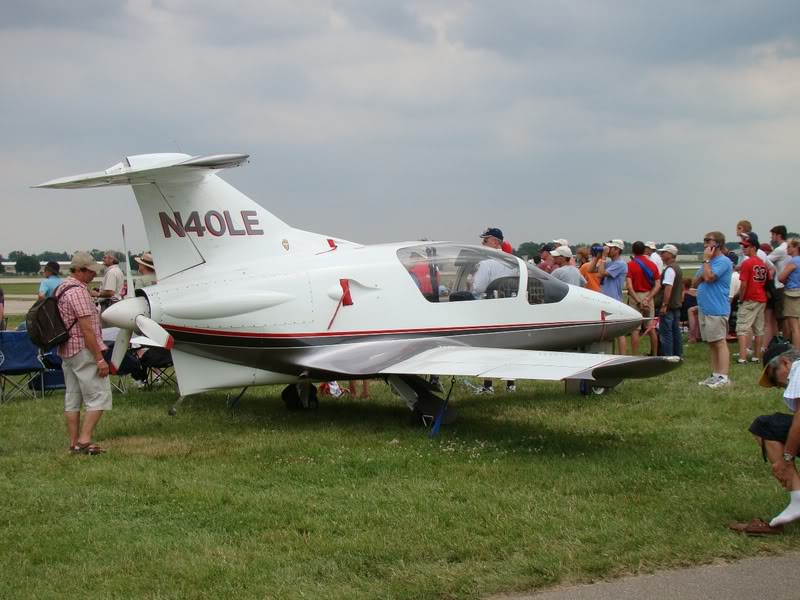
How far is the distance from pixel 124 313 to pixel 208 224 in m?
1.42

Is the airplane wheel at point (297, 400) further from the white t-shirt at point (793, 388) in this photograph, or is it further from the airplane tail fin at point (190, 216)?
the white t-shirt at point (793, 388)

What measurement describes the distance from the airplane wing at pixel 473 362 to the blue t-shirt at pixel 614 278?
496cm

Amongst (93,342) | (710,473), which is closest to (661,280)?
(710,473)

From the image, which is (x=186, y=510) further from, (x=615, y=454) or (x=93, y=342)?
(x=615, y=454)

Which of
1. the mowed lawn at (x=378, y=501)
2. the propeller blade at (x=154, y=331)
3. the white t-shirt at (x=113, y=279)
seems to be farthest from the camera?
the white t-shirt at (x=113, y=279)

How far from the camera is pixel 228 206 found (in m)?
9.69

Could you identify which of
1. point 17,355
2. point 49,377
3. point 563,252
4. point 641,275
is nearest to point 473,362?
point 563,252

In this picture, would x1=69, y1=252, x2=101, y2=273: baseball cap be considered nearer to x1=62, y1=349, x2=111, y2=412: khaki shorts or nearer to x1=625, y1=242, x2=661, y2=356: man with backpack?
x1=62, y1=349, x2=111, y2=412: khaki shorts

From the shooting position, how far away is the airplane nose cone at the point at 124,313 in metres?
8.91

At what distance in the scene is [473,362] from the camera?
346 inches

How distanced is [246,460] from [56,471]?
67.9 inches

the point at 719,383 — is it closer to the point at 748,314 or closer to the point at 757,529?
the point at 748,314

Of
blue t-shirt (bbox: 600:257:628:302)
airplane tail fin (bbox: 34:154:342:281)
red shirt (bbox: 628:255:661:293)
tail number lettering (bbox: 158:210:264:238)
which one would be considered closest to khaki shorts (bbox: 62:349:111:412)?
airplane tail fin (bbox: 34:154:342:281)

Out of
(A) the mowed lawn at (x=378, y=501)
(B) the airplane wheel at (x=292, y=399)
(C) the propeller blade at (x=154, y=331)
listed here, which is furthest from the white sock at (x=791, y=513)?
(B) the airplane wheel at (x=292, y=399)
